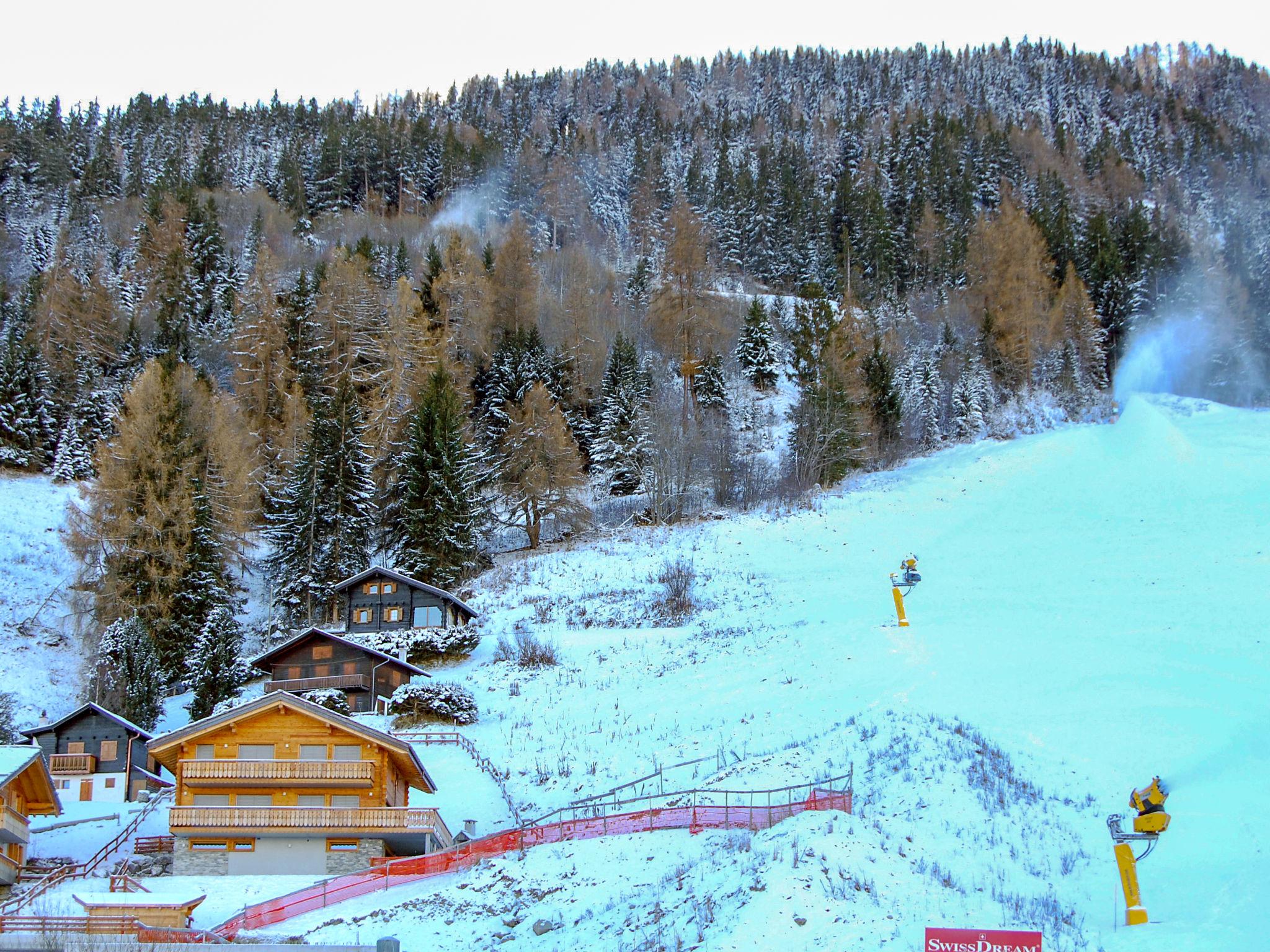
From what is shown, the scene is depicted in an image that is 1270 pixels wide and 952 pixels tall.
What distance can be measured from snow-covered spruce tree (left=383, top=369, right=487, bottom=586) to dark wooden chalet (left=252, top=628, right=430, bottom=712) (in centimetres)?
858

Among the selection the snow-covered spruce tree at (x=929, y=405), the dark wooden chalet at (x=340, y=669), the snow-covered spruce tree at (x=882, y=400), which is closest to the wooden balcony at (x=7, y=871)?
the dark wooden chalet at (x=340, y=669)

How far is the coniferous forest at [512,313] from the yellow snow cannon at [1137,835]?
111ft

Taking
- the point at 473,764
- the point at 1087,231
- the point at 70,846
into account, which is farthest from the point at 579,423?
the point at 1087,231

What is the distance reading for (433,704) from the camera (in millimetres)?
36469

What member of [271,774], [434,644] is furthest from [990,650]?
[434,644]

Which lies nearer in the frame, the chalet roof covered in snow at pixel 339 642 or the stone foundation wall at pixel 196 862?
the stone foundation wall at pixel 196 862

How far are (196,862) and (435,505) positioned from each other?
2740cm

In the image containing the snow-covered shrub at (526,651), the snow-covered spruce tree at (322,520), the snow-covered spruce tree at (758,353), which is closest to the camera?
the snow-covered shrub at (526,651)

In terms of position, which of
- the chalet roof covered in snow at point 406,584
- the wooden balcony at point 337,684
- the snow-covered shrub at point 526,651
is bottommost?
the wooden balcony at point 337,684

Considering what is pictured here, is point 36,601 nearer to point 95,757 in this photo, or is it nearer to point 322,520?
point 322,520

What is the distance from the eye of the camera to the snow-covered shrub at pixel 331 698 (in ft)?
128

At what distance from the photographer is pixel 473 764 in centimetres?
3231

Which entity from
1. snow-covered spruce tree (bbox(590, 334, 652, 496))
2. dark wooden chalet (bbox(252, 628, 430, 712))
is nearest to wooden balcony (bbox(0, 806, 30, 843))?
dark wooden chalet (bbox(252, 628, 430, 712))

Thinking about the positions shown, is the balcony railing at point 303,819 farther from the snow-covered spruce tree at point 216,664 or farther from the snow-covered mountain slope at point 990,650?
the snow-covered spruce tree at point 216,664
